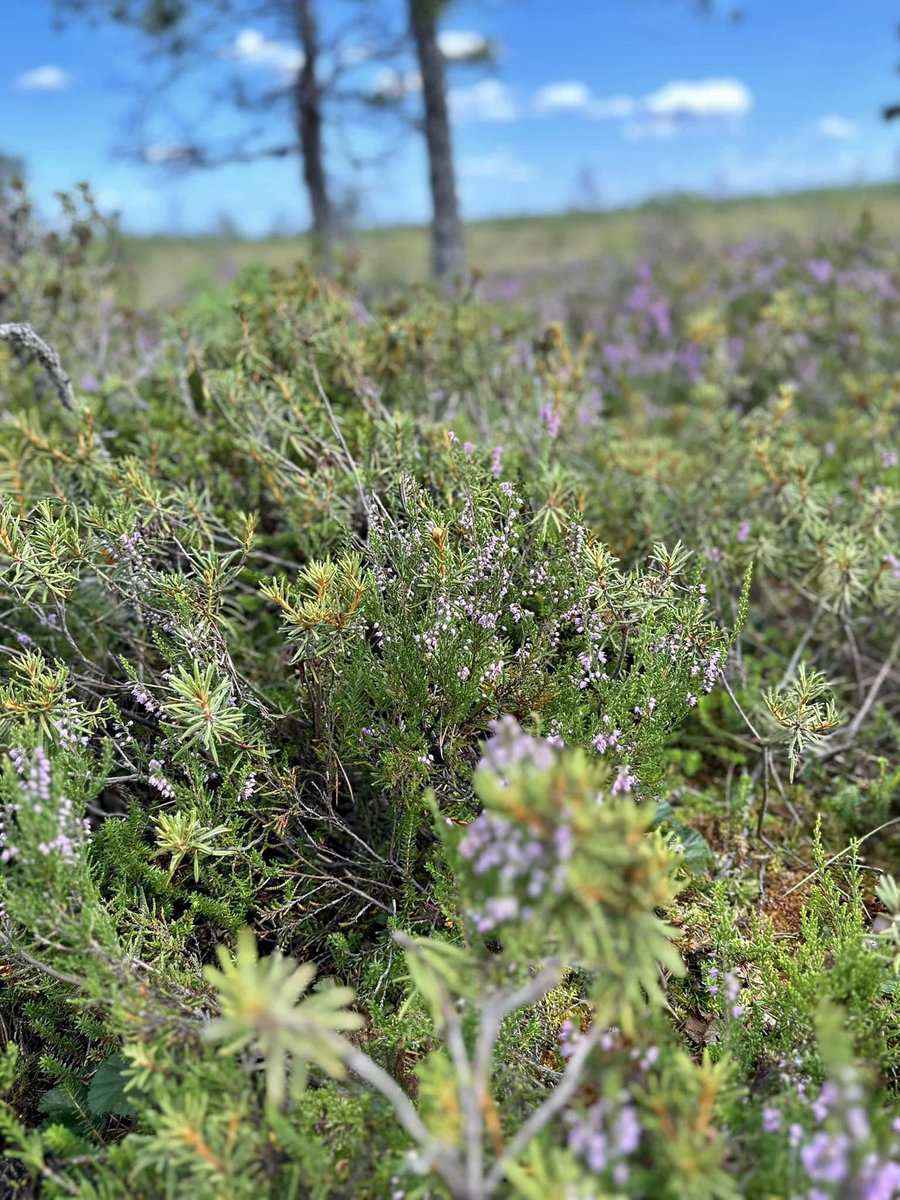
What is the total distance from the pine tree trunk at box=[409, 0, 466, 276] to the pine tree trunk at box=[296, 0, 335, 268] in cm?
190

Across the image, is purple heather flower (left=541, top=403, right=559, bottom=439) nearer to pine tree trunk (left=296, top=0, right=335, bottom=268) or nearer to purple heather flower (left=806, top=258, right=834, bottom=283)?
purple heather flower (left=806, top=258, right=834, bottom=283)

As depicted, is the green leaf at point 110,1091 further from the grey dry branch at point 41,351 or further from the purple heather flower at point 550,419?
the purple heather flower at point 550,419

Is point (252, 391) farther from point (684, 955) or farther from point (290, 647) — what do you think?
point (684, 955)

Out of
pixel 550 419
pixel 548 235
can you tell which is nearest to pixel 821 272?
pixel 550 419

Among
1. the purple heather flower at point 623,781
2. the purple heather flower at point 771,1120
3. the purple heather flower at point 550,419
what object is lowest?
the purple heather flower at point 771,1120

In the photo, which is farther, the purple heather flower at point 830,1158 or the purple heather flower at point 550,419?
the purple heather flower at point 550,419

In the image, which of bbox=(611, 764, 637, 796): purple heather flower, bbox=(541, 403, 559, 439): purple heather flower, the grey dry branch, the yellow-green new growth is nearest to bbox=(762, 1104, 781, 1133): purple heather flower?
bbox=(611, 764, 637, 796): purple heather flower

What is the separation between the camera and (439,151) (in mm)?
10203

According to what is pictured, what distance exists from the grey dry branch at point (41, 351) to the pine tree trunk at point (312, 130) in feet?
30.8

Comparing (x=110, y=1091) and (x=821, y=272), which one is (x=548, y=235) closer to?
(x=821, y=272)

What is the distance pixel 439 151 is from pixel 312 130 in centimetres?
300

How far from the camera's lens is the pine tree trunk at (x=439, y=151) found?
1002 centimetres

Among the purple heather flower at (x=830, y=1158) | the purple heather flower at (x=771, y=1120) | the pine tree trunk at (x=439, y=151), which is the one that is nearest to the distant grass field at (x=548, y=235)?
the pine tree trunk at (x=439, y=151)

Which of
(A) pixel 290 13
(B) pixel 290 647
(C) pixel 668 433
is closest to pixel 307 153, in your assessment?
(A) pixel 290 13
